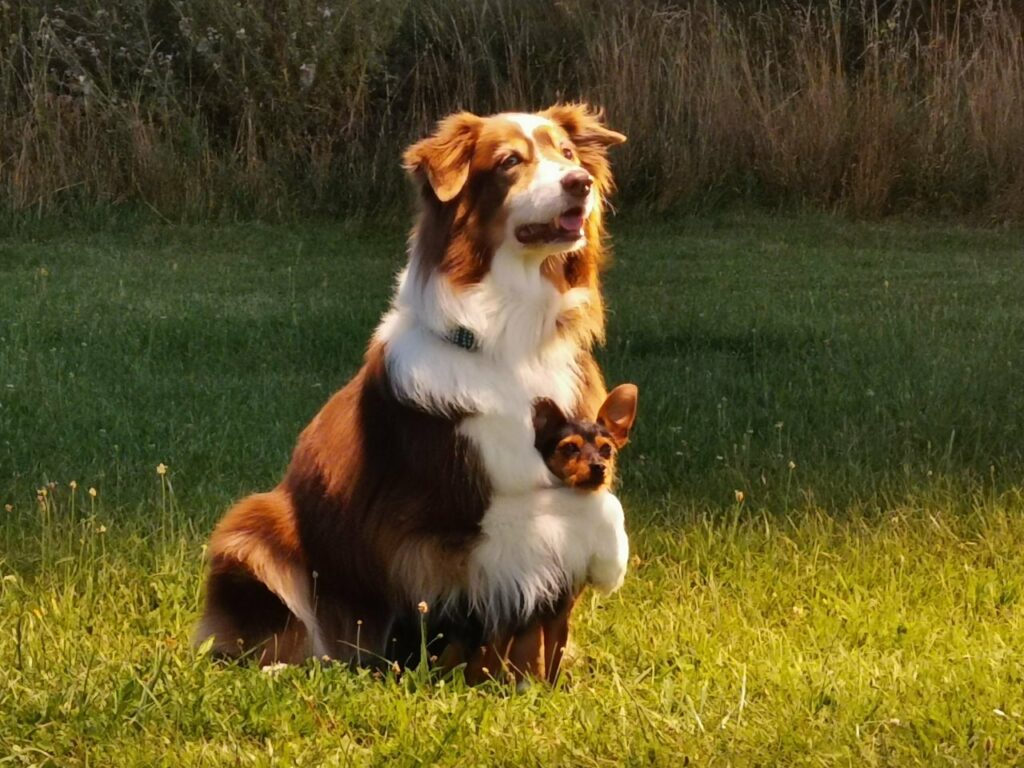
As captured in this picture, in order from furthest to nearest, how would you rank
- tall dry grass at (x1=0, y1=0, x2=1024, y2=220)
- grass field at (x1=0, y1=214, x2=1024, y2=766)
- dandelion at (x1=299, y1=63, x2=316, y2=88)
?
dandelion at (x1=299, y1=63, x2=316, y2=88), tall dry grass at (x1=0, y1=0, x2=1024, y2=220), grass field at (x1=0, y1=214, x2=1024, y2=766)

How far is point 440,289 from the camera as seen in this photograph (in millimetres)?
3477

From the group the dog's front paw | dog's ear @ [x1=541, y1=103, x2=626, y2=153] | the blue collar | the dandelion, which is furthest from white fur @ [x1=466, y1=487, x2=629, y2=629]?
the dandelion

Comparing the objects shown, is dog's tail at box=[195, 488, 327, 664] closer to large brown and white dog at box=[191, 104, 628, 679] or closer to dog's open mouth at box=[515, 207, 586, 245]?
large brown and white dog at box=[191, 104, 628, 679]

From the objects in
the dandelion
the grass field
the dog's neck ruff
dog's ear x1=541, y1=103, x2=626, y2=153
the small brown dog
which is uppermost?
dog's ear x1=541, y1=103, x2=626, y2=153

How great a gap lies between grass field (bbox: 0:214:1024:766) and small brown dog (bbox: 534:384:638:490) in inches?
19.2

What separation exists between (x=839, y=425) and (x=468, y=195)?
2431 millimetres

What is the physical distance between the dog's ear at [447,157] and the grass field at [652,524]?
1.12 m

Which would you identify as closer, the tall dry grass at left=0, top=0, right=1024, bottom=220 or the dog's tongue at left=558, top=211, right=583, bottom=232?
the dog's tongue at left=558, top=211, right=583, bottom=232

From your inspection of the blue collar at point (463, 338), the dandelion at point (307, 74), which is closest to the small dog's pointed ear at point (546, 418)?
the blue collar at point (463, 338)

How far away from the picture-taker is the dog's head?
3.43 metres

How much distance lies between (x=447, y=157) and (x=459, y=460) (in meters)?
0.71

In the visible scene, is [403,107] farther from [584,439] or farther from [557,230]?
[584,439]

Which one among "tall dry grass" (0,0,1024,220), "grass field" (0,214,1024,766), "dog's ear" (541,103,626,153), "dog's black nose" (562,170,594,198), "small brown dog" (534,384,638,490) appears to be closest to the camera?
"grass field" (0,214,1024,766)

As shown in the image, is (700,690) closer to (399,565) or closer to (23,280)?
(399,565)
